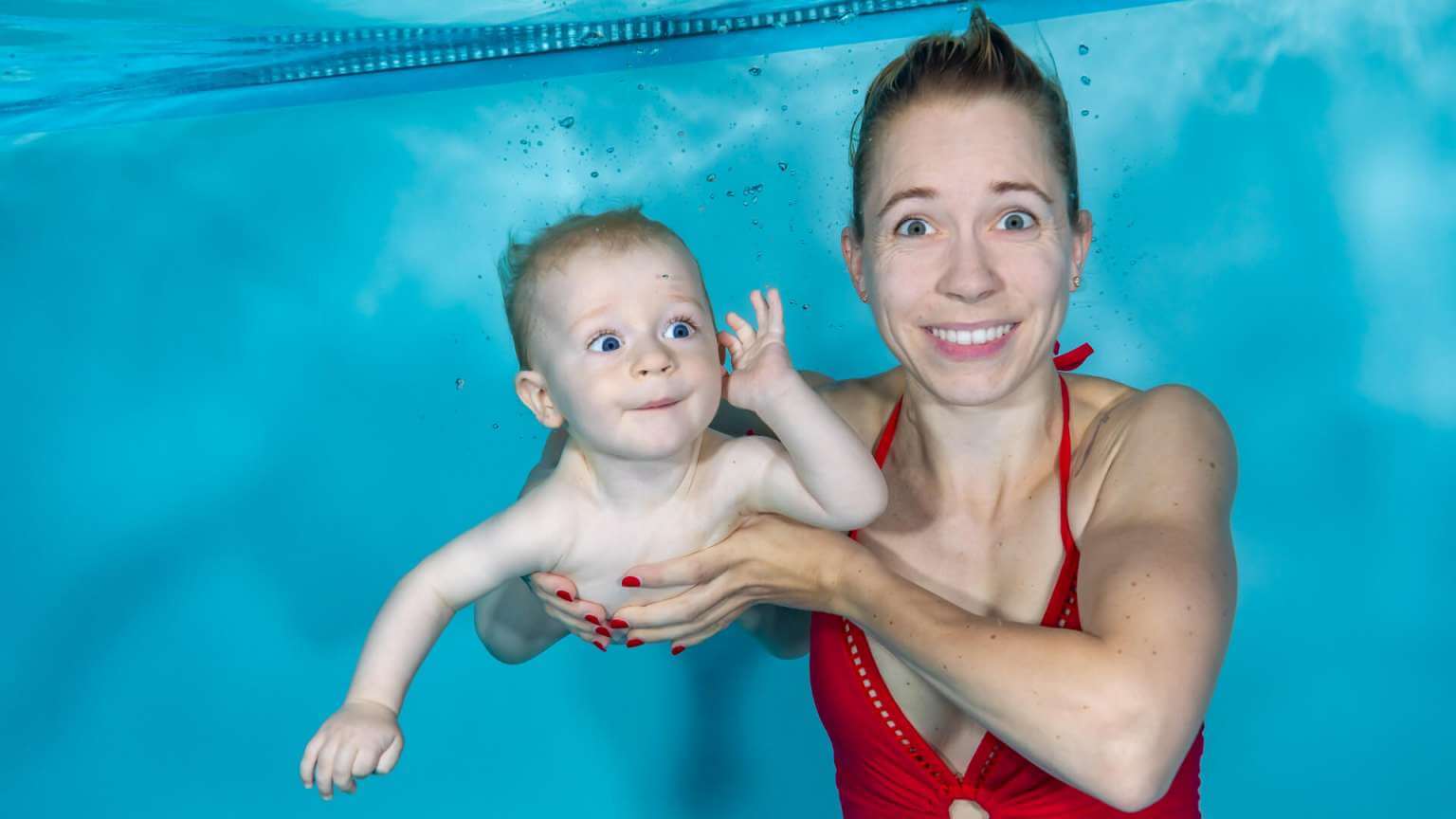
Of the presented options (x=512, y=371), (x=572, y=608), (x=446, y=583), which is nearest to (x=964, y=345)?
(x=572, y=608)

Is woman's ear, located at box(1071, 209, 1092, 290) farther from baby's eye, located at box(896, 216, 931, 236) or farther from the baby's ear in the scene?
the baby's ear

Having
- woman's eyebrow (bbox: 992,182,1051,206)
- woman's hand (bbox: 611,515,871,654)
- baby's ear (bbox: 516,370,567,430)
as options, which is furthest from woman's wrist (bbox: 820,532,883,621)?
woman's eyebrow (bbox: 992,182,1051,206)

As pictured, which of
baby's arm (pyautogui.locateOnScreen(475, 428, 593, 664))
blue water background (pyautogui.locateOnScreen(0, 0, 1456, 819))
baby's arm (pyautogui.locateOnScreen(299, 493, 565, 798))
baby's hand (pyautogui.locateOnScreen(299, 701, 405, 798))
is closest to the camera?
baby's hand (pyautogui.locateOnScreen(299, 701, 405, 798))

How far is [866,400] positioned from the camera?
2559mm

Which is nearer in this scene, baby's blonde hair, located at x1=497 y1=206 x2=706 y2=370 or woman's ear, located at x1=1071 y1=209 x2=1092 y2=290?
baby's blonde hair, located at x1=497 y1=206 x2=706 y2=370

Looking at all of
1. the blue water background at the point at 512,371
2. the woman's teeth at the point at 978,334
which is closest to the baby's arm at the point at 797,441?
the woman's teeth at the point at 978,334

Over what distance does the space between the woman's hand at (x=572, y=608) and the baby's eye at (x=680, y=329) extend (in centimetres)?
51

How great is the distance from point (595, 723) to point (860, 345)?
171 cm

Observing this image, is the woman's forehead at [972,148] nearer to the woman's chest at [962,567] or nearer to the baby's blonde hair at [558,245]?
the baby's blonde hair at [558,245]

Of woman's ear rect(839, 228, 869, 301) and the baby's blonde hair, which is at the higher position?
woman's ear rect(839, 228, 869, 301)

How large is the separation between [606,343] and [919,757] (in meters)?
0.94

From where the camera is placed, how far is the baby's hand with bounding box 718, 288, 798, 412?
1.91 metres

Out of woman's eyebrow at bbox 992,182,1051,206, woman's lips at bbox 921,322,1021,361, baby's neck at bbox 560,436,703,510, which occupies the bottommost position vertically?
baby's neck at bbox 560,436,703,510

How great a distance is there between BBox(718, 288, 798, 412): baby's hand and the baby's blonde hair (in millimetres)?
125
